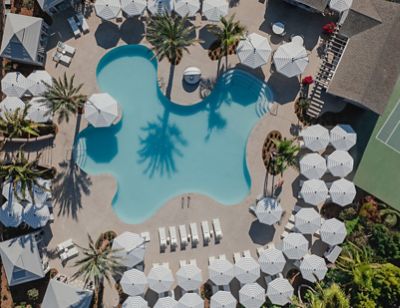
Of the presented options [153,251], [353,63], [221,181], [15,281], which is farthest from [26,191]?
[353,63]

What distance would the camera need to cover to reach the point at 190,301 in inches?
1133

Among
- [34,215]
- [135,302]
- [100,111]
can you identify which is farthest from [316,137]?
[34,215]

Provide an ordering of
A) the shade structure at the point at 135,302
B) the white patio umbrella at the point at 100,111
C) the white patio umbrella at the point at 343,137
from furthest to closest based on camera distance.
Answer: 1. the white patio umbrella at the point at 343,137
2. the shade structure at the point at 135,302
3. the white patio umbrella at the point at 100,111

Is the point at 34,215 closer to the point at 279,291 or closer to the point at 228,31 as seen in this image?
the point at 279,291

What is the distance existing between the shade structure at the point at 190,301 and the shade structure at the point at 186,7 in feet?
64.4

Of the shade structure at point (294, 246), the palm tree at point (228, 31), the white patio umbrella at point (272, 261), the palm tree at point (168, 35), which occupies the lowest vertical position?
the white patio umbrella at point (272, 261)

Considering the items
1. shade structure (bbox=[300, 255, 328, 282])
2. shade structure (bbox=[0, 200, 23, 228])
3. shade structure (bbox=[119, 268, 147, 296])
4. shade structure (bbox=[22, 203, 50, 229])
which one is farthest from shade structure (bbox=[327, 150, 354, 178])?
shade structure (bbox=[0, 200, 23, 228])

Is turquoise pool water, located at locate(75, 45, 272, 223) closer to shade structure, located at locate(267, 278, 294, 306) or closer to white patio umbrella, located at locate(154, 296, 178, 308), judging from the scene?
white patio umbrella, located at locate(154, 296, 178, 308)

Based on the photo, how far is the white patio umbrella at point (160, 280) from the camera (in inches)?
1129

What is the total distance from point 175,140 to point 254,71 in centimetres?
770

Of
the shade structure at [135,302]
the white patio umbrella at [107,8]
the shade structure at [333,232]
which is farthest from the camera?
the shade structure at [333,232]

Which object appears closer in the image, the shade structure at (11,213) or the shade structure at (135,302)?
the shade structure at (135,302)

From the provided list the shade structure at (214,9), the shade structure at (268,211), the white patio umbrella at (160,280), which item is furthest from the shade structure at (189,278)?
the shade structure at (214,9)

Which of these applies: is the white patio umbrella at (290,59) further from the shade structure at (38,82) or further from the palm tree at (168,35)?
the shade structure at (38,82)
